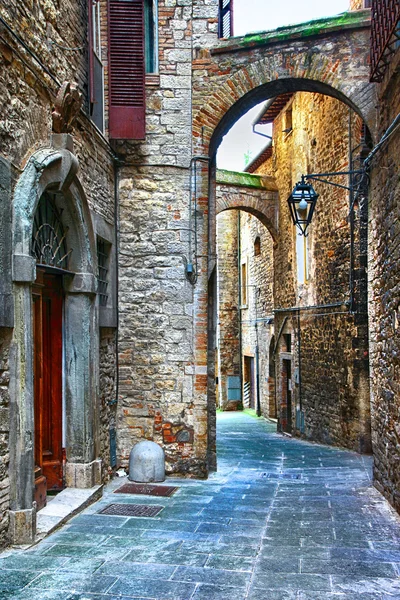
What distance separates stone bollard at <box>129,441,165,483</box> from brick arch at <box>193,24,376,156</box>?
12.2ft

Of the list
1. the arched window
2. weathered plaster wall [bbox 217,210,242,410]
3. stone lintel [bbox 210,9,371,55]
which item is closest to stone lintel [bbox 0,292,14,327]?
the arched window

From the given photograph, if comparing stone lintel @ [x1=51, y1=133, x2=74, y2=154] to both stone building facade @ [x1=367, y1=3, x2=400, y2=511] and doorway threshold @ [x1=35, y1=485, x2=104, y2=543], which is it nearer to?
stone building facade @ [x1=367, y1=3, x2=400, y2=511]

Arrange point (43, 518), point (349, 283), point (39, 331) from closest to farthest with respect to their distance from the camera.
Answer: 1. point (43, 518)
2. point (39, 331)
3. point (349, 283)

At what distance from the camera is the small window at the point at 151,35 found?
778 centimetres

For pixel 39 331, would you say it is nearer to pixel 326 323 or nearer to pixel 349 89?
pixel 349 89

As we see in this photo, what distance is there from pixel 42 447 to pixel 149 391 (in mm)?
1941

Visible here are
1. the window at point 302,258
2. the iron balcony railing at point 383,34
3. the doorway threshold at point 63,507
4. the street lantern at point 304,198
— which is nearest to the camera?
the doorway threshold at point 63,507

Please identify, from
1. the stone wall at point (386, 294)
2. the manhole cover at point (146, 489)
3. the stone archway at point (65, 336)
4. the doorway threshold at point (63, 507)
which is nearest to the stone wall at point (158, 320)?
the manhole cover at point (146, 489)

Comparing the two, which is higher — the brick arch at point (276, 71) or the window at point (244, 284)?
the brick arch at point (276, 71)

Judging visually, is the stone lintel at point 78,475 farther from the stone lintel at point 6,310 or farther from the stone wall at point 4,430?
the stone lintel at point 6,310

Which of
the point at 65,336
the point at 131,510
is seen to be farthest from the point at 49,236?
the point at 131,510

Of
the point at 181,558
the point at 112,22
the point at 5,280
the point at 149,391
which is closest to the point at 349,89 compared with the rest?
the point at 112,22

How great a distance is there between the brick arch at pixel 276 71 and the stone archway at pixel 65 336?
244cm

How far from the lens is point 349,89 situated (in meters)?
7.59
